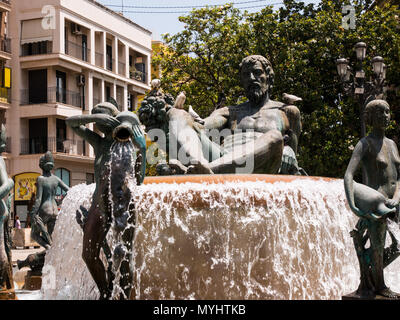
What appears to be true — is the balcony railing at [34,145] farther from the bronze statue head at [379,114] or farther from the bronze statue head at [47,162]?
the bronze statue head at [379,114]

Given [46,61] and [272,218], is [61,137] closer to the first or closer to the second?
[46,61]

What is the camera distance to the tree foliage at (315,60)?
20641 millimetres

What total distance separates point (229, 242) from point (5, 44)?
117 feet

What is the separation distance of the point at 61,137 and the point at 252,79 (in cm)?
3208

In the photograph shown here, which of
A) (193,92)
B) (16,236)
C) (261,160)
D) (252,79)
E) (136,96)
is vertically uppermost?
(136,96)

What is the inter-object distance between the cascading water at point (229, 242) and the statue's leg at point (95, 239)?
699 mm

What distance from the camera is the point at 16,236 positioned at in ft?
81.5

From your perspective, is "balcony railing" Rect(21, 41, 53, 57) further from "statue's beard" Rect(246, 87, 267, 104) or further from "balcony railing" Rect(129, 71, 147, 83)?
"statue's beard" Rect(246, 87, 267, 104)

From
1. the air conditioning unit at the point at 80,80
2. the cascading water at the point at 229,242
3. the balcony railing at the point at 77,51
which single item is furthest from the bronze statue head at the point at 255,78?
the air conditioning unit at the point at 80,80

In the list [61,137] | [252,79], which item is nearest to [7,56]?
[61,137]

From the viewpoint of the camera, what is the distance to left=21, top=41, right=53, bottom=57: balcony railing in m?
39.5

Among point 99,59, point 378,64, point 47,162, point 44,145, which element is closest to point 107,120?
point 47,162

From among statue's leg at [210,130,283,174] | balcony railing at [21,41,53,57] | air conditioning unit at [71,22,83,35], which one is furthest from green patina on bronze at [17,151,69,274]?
air conditioning unit at [71,22,83,35]
